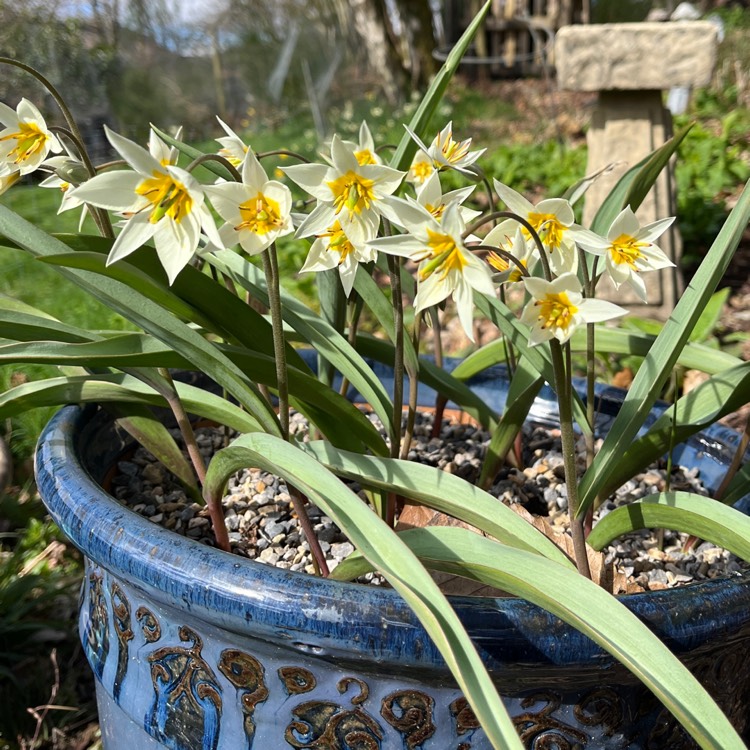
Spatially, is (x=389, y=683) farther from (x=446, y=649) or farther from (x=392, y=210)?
(x=392, y=210)

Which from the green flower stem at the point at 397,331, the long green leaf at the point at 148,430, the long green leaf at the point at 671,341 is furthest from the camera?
the long green leaf at the point at 148,430

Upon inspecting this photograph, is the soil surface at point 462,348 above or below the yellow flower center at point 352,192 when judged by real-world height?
below

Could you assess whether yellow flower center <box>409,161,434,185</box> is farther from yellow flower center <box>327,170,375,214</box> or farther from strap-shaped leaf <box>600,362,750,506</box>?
strap-shaped leaf <box>600,362,750,506</box>

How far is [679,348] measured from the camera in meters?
0.94

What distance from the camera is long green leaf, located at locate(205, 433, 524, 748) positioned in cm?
62

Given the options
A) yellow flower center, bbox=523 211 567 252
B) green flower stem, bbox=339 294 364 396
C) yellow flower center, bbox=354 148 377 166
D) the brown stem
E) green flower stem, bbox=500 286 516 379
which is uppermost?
yellow flower center, bbox=354 148 377 166

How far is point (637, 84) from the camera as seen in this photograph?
10.0 feet

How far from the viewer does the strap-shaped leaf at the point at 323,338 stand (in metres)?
1.19

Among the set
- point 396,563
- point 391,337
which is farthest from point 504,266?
point 391,337

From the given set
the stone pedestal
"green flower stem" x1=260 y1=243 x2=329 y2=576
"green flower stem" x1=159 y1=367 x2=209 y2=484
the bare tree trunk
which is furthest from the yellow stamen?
the bare tree trunk

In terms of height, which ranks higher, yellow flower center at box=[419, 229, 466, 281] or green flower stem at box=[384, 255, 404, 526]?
yellow flower center at box=[419, 229, 466, 281]

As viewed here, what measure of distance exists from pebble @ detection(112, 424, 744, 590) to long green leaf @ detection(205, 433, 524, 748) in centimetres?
32

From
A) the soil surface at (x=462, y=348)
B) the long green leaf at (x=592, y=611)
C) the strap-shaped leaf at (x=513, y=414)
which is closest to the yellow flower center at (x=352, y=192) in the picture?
the long green leaf at (x=592, y=611)

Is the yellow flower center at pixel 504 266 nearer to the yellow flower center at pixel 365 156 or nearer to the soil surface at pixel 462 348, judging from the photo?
the yellow flower center at pixel 365 156
